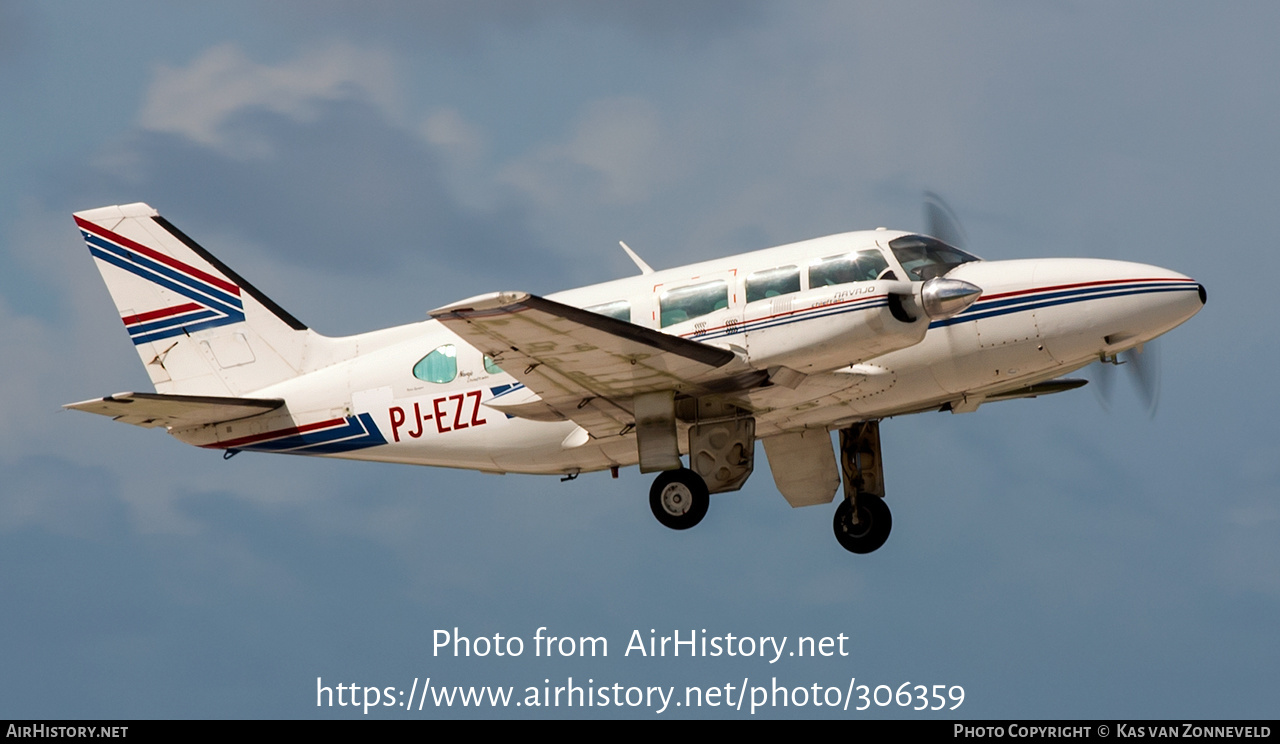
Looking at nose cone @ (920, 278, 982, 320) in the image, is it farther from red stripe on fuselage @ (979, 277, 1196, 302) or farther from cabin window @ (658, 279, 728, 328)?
cabin window @ (658, 279, 728, 328)

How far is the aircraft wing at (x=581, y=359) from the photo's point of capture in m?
17.6

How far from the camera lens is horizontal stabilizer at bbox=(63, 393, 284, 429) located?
2053 centimetres

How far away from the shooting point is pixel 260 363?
23484 millimetres

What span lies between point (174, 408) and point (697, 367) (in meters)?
7.55

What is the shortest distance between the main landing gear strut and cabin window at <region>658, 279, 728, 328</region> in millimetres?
3722

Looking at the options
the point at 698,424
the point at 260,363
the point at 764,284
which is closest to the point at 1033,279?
the point at 764,284

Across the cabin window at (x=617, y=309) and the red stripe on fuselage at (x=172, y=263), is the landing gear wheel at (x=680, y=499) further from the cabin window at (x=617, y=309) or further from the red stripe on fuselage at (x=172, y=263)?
the red stripe on fuselage at (x=172, y=263)

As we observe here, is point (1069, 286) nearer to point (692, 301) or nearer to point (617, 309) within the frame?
point (692, 301)

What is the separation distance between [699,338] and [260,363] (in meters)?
7.59

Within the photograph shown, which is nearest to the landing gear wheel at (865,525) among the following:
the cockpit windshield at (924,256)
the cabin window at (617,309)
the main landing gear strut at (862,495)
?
the main landing gear strut at (862,495)

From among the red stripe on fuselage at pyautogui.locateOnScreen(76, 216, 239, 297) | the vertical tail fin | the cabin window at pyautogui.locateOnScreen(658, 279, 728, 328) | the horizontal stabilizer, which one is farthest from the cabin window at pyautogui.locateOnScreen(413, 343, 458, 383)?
the red stripe on fuselage at pyautogui.locateOnScreen(76, 216, 239, 297)

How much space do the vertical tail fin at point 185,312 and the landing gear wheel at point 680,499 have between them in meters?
6.51

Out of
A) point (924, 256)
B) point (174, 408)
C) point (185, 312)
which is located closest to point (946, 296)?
point (924, 256)

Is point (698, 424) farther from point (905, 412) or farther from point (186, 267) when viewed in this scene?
point (186, 267)
